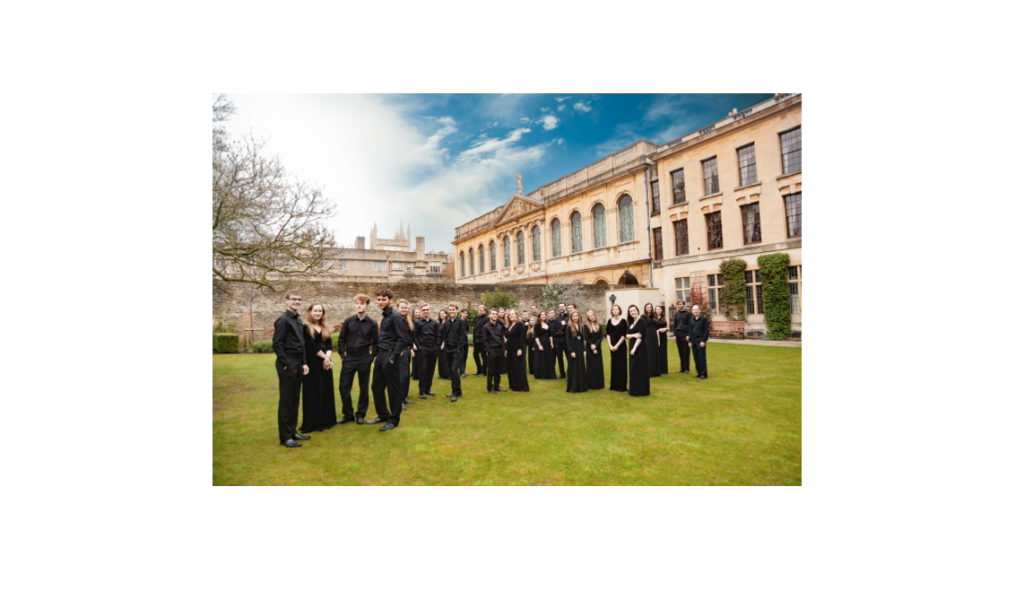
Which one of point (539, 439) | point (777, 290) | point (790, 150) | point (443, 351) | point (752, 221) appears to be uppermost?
point (790, 150)

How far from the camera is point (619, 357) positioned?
6.67 m

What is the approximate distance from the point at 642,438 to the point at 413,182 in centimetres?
432

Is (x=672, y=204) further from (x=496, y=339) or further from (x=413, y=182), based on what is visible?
(x=413, y=182)

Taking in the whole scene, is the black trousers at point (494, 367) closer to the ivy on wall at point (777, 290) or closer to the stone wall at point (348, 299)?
the ivy on wall at point (777, 290)

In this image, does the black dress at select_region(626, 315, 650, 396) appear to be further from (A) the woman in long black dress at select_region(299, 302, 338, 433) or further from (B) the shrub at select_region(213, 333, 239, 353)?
(B) the shrub at select_region(213, 333, 239, 353)

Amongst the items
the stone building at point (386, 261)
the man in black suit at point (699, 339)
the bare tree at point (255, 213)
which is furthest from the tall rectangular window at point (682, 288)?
the bare tree at point (255, 213)

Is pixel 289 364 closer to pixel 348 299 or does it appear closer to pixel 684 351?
pixel 684 351

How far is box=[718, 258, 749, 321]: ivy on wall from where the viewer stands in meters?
6.70

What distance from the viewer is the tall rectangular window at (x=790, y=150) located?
14.5ft

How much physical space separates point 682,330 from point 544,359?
307 cm

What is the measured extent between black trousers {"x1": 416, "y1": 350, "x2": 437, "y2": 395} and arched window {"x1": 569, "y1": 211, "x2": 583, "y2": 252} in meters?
6.01

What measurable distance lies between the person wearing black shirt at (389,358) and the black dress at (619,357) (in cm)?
348

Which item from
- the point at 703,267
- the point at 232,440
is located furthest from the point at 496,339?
the point at 703,267

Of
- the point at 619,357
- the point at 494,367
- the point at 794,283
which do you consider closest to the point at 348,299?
the point at 494,367
